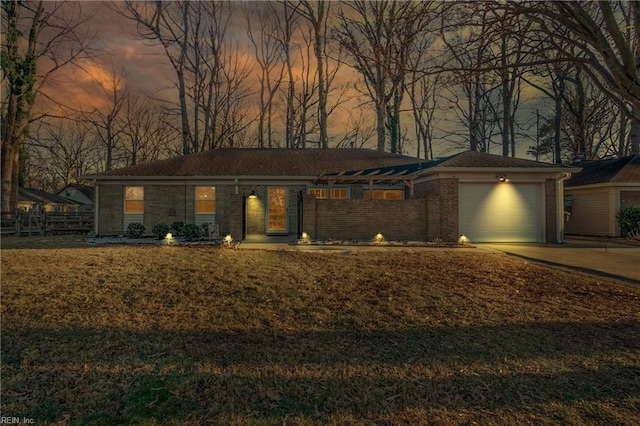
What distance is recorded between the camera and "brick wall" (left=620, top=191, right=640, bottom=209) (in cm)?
1691

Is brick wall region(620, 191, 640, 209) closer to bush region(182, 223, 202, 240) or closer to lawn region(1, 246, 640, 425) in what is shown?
lawn region(1, 246, 640, 425)

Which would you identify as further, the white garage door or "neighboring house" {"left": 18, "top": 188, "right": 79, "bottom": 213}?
"neighboring house" {"left": 18, "top": 188, "right": 79, "bottom": 213}

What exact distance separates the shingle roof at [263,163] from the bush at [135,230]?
107 inches

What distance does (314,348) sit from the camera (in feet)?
13.5

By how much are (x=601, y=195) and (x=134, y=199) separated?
22.7 metres

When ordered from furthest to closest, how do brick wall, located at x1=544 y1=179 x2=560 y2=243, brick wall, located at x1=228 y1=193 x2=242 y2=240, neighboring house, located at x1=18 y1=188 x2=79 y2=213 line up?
neighboring house, located at x1=18 y1=188 x2=79 y2=213 → brick wall, located at x1=228 y1=193 x2=242 y2=240 → brick wall, located at x1=544 y1=179 x2=560 y2=243

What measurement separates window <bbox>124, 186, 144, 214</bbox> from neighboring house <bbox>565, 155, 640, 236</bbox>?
20.6 meters

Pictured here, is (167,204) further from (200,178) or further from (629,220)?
(629,220)

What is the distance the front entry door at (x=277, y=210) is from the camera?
56.4ft

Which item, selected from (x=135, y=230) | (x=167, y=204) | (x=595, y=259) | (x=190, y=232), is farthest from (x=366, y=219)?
(x=135, y=230)

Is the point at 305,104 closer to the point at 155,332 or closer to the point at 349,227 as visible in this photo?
the point at 349,227

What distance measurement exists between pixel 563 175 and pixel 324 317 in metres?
13.3

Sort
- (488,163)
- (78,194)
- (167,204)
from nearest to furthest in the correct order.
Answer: (488,163)
(167,204)
(78,194)

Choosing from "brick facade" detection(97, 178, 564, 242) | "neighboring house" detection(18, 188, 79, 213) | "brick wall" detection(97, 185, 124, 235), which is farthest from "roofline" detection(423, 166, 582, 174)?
"neighboring house" detection(18, 188, 79, 213)
